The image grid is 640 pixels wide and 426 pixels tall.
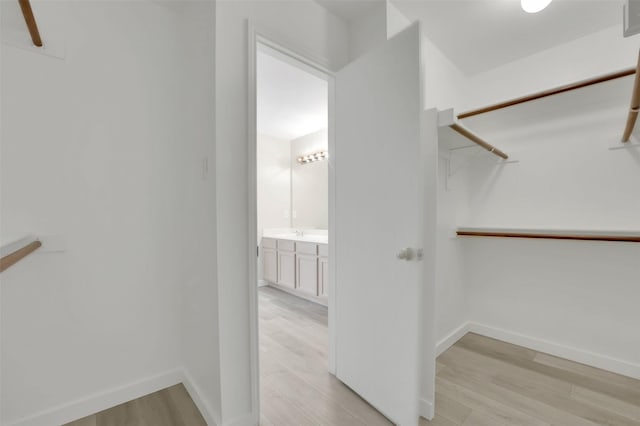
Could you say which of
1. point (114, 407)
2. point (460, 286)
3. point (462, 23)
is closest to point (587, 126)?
point (462, 23)

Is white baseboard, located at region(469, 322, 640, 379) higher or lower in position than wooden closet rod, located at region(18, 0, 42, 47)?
lower

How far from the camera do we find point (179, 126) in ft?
5.82

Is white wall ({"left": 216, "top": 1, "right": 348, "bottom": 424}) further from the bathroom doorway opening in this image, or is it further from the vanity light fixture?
the vanity light fixture

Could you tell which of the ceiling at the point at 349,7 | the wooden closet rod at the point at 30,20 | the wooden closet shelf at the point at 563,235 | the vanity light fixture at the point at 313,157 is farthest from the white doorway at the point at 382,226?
the vanity light fixture at the point at 313,157

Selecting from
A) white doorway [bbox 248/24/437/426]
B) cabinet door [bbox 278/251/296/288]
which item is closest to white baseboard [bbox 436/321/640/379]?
white doorway [bbox 248/24/437/426]

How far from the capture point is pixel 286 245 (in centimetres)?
385

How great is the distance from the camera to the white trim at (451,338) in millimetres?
2123

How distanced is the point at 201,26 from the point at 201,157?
694mm

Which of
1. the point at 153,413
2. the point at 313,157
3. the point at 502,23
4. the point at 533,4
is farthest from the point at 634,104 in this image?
the point at 313,157

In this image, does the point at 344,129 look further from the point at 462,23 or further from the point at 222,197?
the point at 462,23

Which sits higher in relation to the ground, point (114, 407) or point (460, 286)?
point (460, 286)

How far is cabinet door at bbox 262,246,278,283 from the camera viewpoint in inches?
160

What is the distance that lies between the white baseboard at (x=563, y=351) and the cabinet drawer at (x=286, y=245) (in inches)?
86.4

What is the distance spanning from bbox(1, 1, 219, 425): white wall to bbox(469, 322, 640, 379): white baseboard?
91.4 inches
